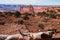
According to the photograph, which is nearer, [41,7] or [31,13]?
[31,13]

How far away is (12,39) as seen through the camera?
453 inches

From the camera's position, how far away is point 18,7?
49.6 m

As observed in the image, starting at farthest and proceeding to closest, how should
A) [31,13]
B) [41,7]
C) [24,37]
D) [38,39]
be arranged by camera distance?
[41,7]
[31,13]
[38,39]
[24,37]

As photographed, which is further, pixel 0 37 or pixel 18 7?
→ pixel 18 7

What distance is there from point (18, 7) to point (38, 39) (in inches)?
1502

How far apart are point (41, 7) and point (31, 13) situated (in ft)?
62.8

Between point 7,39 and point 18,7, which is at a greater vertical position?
point 7,39

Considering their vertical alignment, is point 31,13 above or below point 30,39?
below

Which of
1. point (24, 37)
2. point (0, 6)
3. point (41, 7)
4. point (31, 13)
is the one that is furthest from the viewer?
point (41, 7)

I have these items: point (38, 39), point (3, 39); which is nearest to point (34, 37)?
point (38, 39)

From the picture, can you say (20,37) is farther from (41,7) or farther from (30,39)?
(41,7)

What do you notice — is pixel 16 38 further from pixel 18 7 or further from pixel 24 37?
pixel 18 7

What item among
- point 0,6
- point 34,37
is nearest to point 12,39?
point 34,37

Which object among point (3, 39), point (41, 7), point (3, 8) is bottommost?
point (41, 7)
